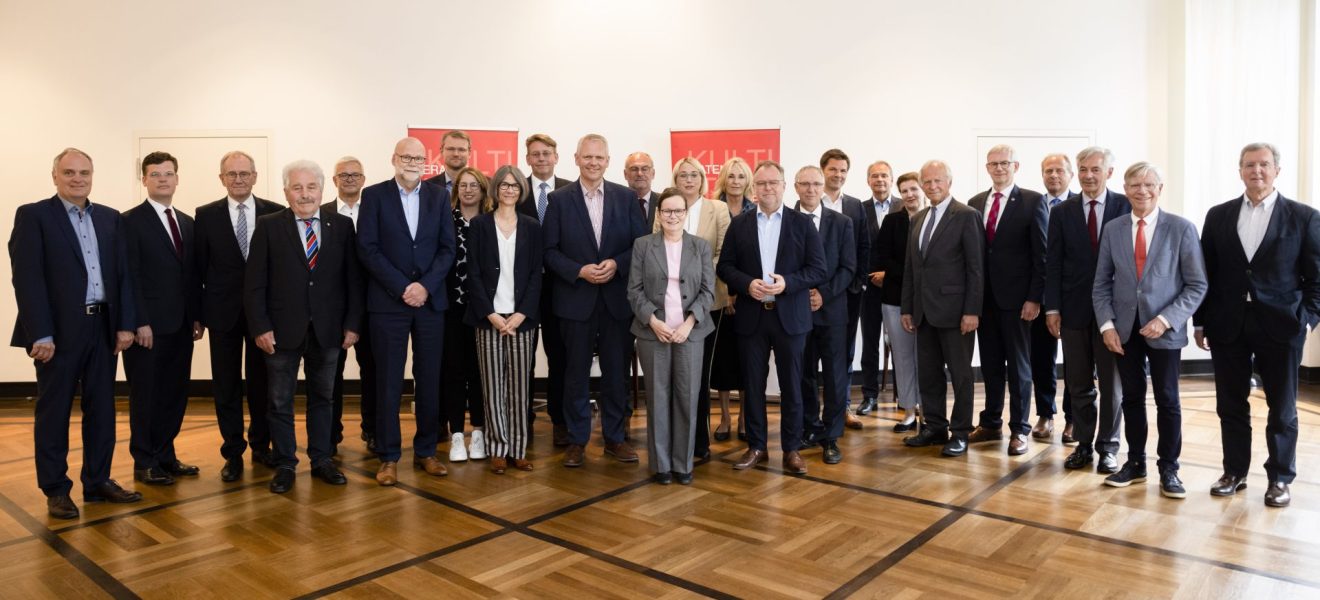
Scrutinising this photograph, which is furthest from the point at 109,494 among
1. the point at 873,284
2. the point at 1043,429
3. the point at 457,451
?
the point at 1043,429

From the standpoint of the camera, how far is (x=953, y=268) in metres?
4.28

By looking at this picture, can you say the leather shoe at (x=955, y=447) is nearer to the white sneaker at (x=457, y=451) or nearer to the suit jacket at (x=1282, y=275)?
the suit jacket at (x=1282, y=275)

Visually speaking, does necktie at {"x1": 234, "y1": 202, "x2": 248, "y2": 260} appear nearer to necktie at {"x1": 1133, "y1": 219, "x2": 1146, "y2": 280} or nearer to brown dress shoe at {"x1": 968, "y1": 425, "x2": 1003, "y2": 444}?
brown dress shoe at {"x1": 968, "y1": 425, "x2": 1003, "y2": 444}

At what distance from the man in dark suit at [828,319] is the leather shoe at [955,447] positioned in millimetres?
571

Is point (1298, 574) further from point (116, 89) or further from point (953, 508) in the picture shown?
point (116, 89)

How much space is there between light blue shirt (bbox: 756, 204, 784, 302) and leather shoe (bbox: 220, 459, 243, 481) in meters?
2.84

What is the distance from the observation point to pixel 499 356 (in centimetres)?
405

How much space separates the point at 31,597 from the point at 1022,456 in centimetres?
439

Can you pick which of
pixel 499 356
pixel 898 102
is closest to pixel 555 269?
pixel 499 356

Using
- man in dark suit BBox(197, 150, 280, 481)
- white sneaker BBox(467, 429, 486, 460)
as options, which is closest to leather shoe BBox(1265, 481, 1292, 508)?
white sneaker BBox(467, 429, 486, 460)

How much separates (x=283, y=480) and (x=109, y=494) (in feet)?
2.39

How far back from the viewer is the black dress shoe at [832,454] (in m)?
4.27

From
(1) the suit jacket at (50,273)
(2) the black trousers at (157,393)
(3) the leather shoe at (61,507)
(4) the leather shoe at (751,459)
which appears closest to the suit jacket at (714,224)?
(4) the leather shoe at (751,459)

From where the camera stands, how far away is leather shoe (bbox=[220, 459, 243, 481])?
4.05 m
